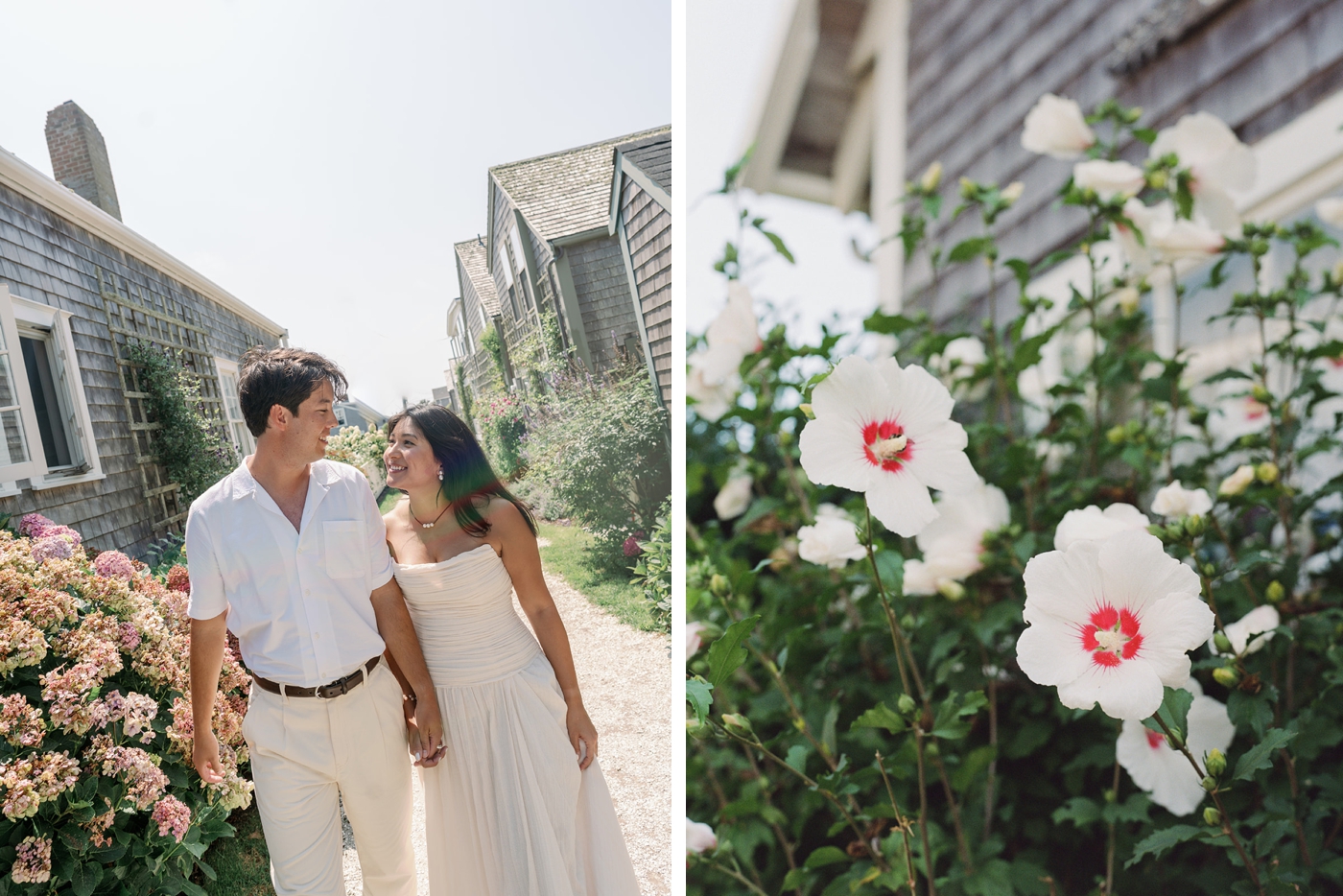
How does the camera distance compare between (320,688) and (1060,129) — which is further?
(320,688)

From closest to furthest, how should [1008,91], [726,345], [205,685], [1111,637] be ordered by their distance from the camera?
1. [1111,637]
2. [726,345]
3. [205,685]
4. [1008,91]

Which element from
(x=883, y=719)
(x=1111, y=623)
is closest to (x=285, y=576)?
(x=883, y=719)

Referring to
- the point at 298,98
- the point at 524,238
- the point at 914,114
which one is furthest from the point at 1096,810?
the point at 914,114

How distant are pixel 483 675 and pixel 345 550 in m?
0.42

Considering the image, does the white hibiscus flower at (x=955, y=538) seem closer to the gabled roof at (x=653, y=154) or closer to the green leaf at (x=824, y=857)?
the green leaf at (x=824, y=857)

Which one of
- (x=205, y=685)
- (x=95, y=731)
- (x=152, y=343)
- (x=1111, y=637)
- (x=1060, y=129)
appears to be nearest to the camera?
(x=1111, y=637)

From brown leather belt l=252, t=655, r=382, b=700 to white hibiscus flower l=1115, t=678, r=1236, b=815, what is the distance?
140 cm

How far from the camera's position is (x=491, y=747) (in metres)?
1.76

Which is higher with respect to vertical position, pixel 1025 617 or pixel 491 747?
pixel 1025 617

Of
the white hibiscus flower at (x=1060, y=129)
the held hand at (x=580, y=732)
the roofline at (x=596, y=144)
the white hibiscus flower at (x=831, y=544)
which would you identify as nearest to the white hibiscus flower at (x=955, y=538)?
the white hibiscus flower at (x=831, y=544)

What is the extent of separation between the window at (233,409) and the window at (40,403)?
274 millimetres

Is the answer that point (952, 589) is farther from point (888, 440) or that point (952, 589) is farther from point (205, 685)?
point (205, 685)

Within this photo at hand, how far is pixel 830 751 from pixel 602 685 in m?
1.74

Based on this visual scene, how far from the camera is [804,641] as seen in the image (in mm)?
A: 1012
